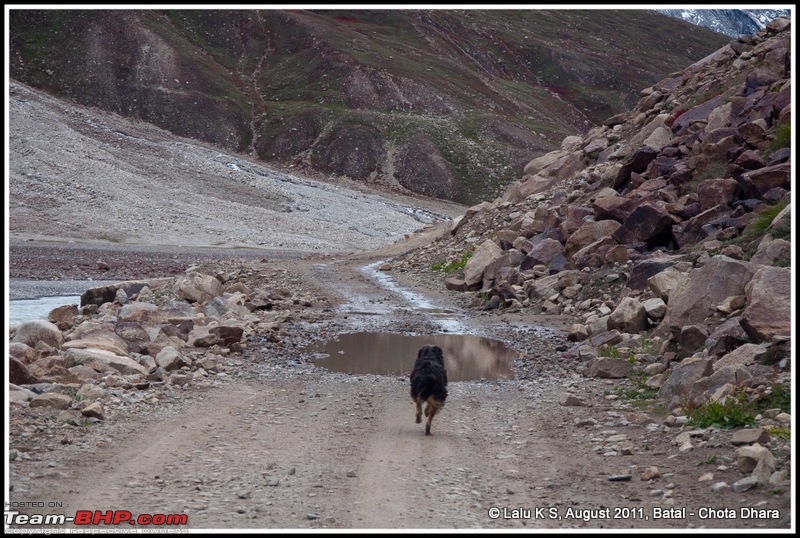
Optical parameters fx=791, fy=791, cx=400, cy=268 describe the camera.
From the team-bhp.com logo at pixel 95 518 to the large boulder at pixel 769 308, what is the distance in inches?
358

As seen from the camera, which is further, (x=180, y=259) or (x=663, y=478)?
(x=180, y=259)

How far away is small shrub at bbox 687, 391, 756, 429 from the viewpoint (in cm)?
1000

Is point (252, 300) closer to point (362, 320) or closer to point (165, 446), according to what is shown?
point (362, 320)

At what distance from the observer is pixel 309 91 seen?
118 metres

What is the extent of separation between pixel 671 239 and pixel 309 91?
10028 cm

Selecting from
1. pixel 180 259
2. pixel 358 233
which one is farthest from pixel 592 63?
pixel 180 259

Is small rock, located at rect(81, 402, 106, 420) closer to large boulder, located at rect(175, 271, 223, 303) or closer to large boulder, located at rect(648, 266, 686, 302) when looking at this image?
large boulder, located at rect(648, 266, 686, 302)

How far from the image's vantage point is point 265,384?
13805 mm

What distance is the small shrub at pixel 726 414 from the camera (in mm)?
10000

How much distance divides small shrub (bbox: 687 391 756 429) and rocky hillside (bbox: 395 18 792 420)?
0.89ft

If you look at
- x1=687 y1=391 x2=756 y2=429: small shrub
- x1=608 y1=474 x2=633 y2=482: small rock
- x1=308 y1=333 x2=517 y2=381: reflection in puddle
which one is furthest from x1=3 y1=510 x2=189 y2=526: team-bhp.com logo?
x1=308 y1=333 x2=517 y2=381: reflection in puddle

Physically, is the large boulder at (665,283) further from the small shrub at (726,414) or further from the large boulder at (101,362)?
the large boulder at (101,362)

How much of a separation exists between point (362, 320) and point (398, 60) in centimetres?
11331

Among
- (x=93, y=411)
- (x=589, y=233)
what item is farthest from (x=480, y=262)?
(x=93, y=411)
